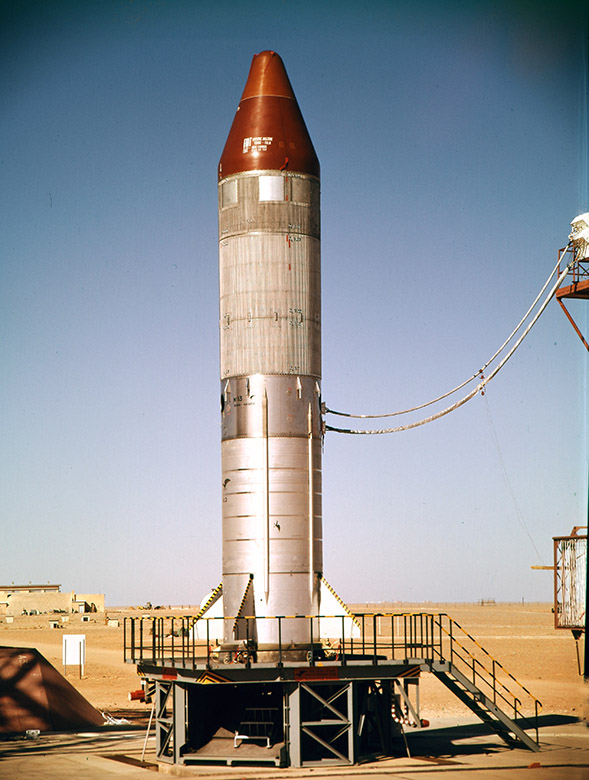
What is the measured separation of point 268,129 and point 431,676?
2855 centimetres

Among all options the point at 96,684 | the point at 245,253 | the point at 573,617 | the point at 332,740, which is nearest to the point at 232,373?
the point at 245,253

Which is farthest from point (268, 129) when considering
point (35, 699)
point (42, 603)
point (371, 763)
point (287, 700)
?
point (42, 603)

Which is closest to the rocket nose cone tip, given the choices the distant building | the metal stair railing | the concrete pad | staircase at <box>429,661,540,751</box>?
the metal stair railing

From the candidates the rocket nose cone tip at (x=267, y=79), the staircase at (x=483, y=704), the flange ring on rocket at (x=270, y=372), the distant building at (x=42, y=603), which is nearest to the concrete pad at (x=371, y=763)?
the staircase at (x=483, y=704)

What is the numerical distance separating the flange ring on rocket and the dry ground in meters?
11.7

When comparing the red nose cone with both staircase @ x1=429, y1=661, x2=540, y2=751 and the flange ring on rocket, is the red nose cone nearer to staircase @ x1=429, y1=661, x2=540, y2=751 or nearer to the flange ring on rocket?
the flange ring on rocket

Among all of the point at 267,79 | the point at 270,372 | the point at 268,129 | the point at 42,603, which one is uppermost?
the point at 267,79

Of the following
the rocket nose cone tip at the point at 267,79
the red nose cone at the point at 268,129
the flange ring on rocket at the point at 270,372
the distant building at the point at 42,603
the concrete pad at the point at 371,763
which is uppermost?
the rocket nose cone tip at the point at 267,79

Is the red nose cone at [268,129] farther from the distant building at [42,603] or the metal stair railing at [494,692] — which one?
the distant building at [42,603]

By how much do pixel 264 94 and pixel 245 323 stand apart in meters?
6.50

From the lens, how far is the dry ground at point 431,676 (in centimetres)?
4134

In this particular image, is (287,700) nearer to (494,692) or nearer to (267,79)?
(494,692)

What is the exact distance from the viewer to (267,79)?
Answer: 103 ft

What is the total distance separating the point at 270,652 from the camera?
28.8m
